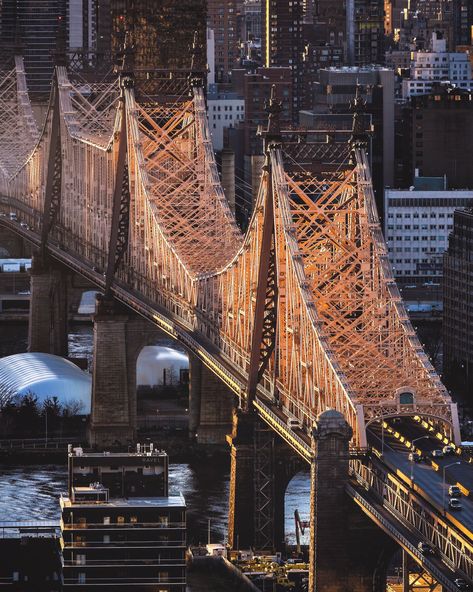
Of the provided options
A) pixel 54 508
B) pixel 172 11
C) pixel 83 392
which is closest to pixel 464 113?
pixel 172 11

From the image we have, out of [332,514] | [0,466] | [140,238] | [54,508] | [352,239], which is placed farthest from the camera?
[140,238]

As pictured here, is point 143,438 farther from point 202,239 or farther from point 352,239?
point 352,239

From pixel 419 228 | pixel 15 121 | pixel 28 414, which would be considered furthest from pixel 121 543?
pixel 15 121

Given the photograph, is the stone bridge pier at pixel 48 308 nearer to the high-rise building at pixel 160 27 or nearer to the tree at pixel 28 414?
the tree at pixel 28 414

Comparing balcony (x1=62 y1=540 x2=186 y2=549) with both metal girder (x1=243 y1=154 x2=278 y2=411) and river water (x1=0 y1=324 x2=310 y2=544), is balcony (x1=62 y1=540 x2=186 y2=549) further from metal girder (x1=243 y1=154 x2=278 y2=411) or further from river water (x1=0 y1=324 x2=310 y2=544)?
river water (x1=0 y1=324 x2=310 y2=544)

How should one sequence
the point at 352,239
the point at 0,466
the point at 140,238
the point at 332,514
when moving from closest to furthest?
1. the point at 332,514
2. the point at 352,239
3. the point at 0,466
4. the point at 140,238

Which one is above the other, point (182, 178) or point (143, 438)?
point (182, 178)

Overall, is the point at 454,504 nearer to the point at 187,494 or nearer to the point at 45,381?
the point at 187,494
